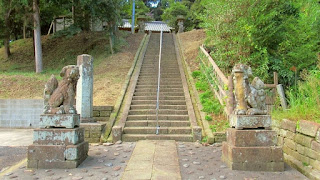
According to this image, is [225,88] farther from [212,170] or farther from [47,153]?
[47,153]

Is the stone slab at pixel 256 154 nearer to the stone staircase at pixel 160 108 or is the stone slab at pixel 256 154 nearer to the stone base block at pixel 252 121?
the stone base block at pixel 252 121

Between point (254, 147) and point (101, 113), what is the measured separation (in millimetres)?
4854

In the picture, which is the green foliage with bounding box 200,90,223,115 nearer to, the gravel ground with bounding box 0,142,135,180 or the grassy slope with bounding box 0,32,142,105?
the grassy slope with bounding box 0,32,142,105

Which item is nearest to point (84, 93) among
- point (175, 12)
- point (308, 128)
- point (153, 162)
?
point (153, 162)

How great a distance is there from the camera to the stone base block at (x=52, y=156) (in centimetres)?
408

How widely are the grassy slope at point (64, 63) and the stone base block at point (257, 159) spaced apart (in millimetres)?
5198

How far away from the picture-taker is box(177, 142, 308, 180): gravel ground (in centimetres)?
371

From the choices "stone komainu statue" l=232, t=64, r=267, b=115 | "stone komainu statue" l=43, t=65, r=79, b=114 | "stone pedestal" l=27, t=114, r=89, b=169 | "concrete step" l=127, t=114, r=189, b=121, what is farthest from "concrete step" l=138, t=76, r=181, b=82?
"stone pedestal" l=27, t=114, r=89, b=169

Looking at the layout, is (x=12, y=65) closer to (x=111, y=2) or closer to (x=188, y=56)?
(x=111, y=2)

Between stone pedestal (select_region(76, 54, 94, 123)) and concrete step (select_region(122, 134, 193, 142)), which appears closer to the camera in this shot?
concrete step (select_region(122, 134, 193, 142))

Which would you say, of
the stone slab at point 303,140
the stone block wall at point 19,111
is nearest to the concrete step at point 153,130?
the stone slab at point 303,140

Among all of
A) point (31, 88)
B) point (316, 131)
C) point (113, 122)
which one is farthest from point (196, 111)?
point (31, 88)

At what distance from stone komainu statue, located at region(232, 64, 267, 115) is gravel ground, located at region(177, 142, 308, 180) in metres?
0.99

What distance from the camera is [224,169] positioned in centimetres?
405
